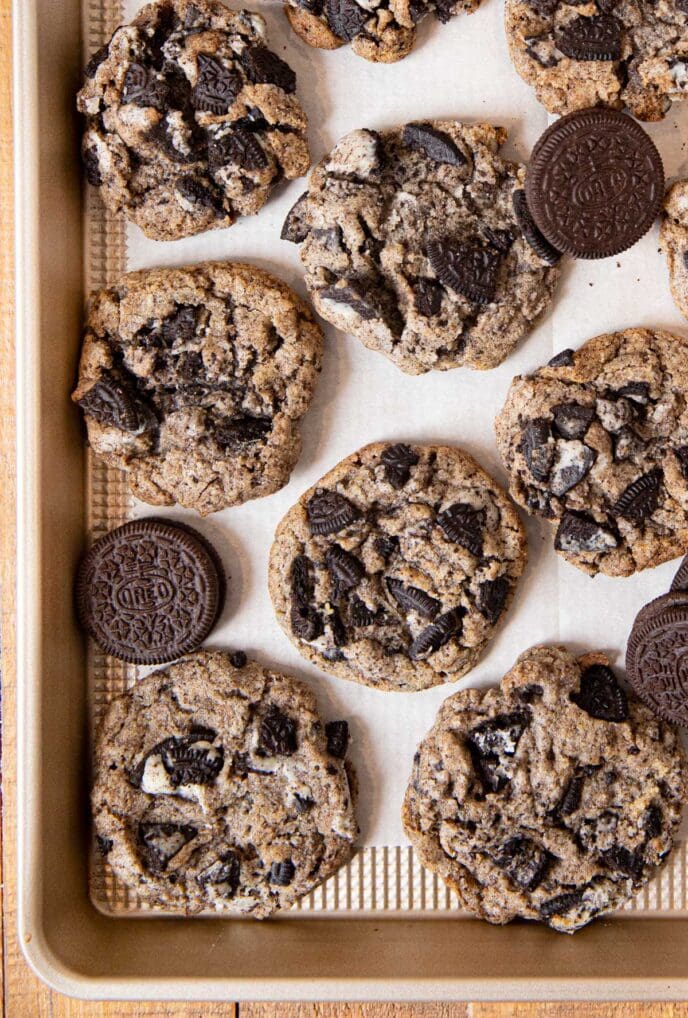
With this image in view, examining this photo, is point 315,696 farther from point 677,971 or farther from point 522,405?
point 677,971

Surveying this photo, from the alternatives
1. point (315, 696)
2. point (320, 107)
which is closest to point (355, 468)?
point (315, 696)

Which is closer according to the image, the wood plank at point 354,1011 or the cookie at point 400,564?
the cookie at point 400,564

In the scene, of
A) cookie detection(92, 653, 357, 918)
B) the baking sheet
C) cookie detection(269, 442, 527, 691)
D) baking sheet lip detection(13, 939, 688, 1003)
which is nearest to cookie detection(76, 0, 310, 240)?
the baking sheet

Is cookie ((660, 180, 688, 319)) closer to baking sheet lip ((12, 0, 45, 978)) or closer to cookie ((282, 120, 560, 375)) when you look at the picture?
cookie ((282, 120, 560, 375))

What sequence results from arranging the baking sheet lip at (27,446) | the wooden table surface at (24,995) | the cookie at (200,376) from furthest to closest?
the wooden table surface at (24,995)
the cookie at (200,376)
the baking sheet lip at (27,446)

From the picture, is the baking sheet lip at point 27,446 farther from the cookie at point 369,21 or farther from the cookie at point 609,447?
→ the cookie at point 609,447

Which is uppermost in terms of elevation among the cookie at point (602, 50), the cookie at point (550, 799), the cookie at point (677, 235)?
the cookie at point (602, 50)

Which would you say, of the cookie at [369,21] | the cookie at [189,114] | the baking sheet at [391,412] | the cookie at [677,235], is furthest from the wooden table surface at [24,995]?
the cookie at [677,235]

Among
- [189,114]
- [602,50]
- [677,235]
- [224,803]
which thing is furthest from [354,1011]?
[602,50]
